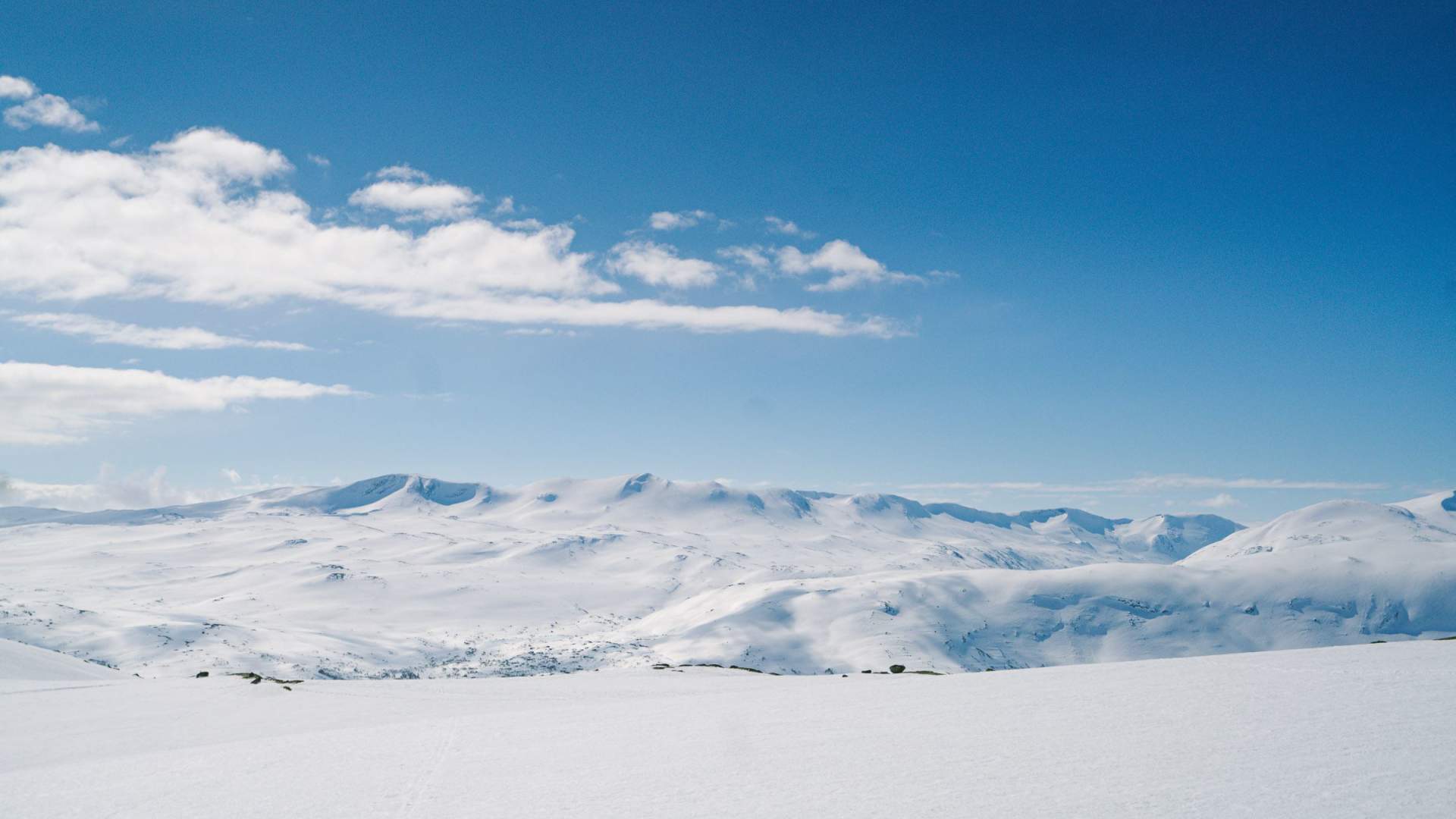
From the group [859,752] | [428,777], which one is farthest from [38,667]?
[859,752]

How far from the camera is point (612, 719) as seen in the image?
14367 millimetres

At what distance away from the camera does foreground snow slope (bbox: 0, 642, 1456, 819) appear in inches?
330

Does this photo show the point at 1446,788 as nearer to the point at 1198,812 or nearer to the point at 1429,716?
the point at 1198,812

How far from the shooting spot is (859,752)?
35.0 ft

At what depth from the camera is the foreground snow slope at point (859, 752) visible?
838 cm

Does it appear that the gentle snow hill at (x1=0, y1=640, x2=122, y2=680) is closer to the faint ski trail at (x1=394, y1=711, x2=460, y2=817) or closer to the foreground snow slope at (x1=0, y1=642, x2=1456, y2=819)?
the foreground snow slope at (x1=0, y1=642, x2=1456, y2=819)

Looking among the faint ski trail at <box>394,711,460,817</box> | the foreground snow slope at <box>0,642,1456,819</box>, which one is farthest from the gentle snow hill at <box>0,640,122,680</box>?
the faint ski trail at <box>394,711,460,817</box>

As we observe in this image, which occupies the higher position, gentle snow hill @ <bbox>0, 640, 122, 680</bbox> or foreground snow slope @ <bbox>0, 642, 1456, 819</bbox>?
foreground snow slope @ <bbox>0, 642, 1456, 819</bbox>

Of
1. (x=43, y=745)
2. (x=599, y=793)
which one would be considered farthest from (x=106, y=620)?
(x=599, y=793)

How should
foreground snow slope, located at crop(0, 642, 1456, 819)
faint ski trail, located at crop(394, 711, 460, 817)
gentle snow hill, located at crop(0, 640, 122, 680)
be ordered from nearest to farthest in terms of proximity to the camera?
foreground snow slope, located at crop(0, 642, 1456, 819) < faint ski trail, located at crop(394, 711, 460, 817) < gentle snow hill, located at crop(0, 640, 122, 680)

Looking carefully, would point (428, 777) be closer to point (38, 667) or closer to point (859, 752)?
point (859, 752)

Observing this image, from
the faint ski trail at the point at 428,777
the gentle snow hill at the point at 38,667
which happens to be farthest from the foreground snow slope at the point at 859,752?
the gentle snow hill at the point at 38,667

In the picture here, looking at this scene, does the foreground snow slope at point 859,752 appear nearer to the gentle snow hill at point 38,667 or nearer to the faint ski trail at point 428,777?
the faint ski trail at point 428,777

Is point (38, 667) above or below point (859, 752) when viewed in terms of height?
below
